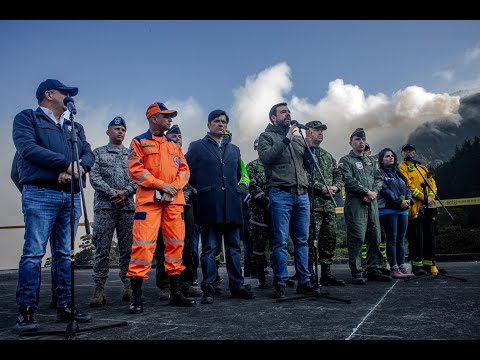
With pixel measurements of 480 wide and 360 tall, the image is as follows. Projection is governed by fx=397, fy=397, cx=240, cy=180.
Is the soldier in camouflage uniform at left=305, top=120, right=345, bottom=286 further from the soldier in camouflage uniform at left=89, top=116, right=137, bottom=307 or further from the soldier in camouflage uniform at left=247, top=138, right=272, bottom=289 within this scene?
the soldier in camouflage uniform at left=89, top=116, right=137, bottom=307

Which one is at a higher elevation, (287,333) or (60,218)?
(60,218)

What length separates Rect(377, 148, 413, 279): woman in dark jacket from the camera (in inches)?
246

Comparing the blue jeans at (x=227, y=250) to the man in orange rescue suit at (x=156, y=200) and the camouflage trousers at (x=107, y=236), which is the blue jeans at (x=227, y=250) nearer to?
the man in orange rescue suit at (x=156, y=200)

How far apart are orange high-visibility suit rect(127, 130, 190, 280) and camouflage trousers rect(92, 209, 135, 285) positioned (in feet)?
2.85

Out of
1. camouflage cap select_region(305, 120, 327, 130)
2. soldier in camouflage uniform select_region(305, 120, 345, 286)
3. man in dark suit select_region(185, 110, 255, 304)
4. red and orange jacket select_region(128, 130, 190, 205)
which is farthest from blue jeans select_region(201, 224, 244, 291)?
camouflage cap select_region(305, 120, 327, 130)

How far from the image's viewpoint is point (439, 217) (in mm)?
12789

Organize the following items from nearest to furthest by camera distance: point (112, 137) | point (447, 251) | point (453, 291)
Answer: point (453, 291), point (112, 137), point (447, 251)

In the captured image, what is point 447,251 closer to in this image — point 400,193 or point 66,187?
point 400,193

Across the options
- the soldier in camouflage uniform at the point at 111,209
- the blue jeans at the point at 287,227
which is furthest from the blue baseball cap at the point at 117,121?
the blue jeans at the point at 287,227

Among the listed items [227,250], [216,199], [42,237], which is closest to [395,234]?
[227,250]

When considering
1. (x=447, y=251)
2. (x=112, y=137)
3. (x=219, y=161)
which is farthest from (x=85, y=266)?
(x=447, y=251)

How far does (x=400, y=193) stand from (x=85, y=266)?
9804 mm

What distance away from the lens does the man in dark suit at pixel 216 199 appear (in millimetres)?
4379
